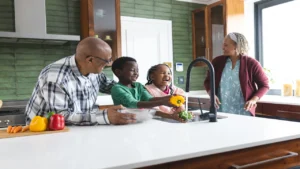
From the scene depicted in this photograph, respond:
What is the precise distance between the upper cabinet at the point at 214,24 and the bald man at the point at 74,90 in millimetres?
2484

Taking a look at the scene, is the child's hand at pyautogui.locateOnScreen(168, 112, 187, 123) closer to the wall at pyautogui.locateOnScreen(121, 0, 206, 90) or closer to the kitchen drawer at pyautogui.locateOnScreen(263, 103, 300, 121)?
the kitchen drawer at pyautogui.locateOnScreen(263, 103, 300, 121)

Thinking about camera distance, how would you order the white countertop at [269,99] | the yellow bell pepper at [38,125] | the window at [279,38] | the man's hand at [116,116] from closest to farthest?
the yellow bell pepper at [38,125]
the man's hand at [116,116]
the white countertop at [269,99]
the window at [279,38]

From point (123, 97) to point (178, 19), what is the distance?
2722mm

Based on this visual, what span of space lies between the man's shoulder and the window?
9.39ft

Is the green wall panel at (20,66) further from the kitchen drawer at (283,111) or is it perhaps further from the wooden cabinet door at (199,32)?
the kitchen drawer at (283,111)

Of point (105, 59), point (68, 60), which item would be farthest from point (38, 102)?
point (105, 59)

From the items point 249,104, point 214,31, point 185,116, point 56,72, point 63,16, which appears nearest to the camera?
point 56,72

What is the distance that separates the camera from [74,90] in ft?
4.60

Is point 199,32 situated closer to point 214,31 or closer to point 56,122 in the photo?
point 214,31

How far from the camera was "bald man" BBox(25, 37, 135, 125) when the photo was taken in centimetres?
131

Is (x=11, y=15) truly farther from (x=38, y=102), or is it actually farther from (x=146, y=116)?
(x=146, y=116)

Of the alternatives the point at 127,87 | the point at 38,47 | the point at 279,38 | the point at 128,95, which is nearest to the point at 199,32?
the point at 279,38

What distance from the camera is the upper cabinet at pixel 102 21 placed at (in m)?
3.12

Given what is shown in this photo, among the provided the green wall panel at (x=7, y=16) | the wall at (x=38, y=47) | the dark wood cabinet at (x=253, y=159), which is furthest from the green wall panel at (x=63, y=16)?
the dark wood cabinet at (x=253, y=159)
